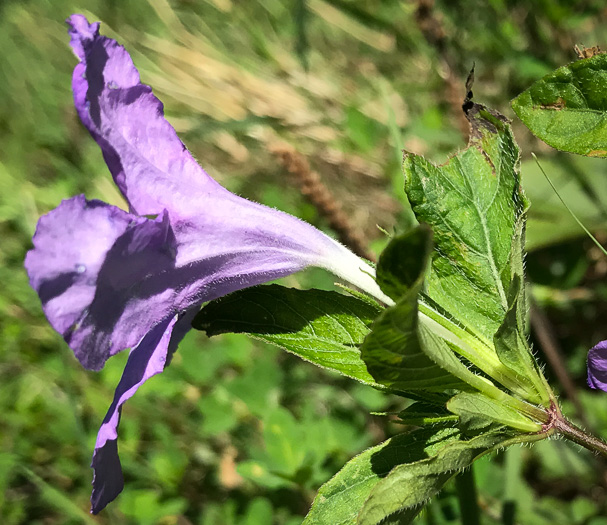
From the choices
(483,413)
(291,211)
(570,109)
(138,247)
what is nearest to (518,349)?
(483,413)

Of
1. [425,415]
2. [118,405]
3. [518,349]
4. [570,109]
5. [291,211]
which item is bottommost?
[291,211]

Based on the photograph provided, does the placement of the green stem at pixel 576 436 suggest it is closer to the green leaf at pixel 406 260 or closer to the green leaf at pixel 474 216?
the green leaf at pixel 474 216

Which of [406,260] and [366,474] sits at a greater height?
[406,260]

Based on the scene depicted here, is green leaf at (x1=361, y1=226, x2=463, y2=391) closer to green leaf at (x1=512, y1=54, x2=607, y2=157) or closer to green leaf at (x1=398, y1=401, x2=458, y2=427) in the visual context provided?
green leaf at (x1=398, y1=401, x2=458, y2=427)

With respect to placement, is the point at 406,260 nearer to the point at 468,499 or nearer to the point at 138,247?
the point at 138,247

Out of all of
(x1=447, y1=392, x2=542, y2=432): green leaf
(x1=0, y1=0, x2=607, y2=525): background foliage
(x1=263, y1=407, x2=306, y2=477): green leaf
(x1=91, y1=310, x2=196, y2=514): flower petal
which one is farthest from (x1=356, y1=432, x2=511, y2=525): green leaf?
(x1=263, y1=407, x2=306, y2=477): green leaf

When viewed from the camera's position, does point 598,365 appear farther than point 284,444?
No

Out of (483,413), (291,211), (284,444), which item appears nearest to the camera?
(483,413)
